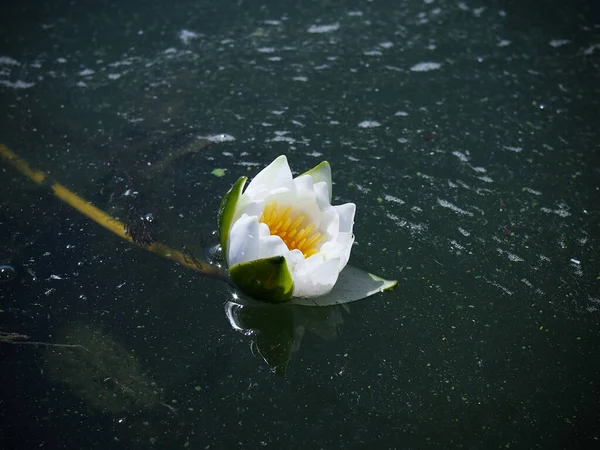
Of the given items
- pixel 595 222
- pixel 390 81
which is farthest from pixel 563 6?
pixel 595 222

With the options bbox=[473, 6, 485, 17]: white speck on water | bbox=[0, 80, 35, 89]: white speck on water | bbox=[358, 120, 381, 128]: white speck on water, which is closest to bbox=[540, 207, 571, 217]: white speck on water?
bbox=[358, 120, 381, 128]: white speck on water

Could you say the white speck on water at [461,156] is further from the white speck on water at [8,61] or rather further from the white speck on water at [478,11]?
the white speck on water at [8,61]

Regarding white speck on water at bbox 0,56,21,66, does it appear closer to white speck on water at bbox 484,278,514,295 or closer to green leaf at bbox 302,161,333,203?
green leaf at bbox 302,161,333,203

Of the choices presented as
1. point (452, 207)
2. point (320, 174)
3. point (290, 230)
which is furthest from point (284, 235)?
point (452, 207)

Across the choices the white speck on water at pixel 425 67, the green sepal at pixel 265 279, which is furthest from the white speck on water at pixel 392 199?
the white speck on water at pixel 425 67

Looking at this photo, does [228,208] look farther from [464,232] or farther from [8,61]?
[8,61]
